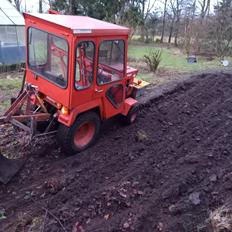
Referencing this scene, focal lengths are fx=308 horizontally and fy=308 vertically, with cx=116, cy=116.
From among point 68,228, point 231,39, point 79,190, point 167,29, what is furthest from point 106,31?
point 167,29

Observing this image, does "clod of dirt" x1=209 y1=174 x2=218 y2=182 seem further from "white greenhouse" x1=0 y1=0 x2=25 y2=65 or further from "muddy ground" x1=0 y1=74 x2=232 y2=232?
"white greenhouse" x1=0 y1=0 x2=25 y2=65

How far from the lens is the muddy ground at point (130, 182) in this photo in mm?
3893

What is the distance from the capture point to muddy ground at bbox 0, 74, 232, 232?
3.89 meters

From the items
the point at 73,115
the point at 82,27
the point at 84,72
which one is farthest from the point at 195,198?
the point at 82,27

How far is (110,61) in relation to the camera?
538 cm

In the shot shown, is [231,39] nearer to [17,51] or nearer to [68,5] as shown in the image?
[68,5]

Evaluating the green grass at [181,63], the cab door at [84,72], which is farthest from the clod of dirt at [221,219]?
the green grass at [181,63]

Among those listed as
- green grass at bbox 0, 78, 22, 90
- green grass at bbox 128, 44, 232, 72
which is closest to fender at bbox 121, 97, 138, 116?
green grass at bbox 0, 78, 22, 90

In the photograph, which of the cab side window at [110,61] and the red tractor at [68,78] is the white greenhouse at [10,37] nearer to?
the red tractor at [68,78]

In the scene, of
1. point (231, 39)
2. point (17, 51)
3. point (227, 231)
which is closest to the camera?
point (227, 231)

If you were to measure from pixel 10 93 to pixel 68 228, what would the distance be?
5573 millimetres

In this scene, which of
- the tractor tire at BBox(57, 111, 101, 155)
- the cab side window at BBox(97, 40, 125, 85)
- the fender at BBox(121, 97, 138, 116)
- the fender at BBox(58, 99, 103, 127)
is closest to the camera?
the fender at BBox(58, 99, 103, 127)

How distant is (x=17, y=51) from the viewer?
12641 millimetres

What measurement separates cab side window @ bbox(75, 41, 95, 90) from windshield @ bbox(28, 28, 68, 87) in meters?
0.20
